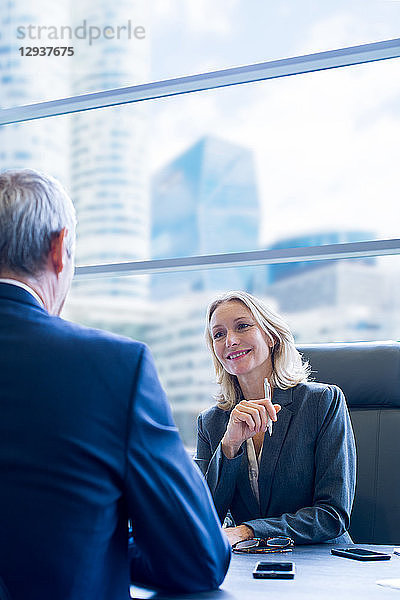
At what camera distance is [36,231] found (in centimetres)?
114

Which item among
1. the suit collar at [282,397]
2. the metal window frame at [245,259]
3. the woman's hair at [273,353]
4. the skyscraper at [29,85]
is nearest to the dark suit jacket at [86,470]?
the suit collar at [282,397]

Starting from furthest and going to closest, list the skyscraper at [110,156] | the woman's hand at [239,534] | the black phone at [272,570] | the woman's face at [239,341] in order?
1. the skyscraper at [110,156]
2. the woman's face at [239,341]
3. the woman's hand at [239,534]
4. the black phone at [272,570]

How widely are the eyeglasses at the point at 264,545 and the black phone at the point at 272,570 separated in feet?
0.50

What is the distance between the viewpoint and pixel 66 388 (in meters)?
1.04

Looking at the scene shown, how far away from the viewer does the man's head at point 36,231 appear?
1134mm

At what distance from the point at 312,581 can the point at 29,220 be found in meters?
0.79

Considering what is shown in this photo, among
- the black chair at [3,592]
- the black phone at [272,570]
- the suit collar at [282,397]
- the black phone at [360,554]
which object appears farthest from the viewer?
the suit collar at [282,397]

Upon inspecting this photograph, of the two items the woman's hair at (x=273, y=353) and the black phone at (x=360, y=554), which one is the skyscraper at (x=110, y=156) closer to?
the woman's hair at (x=273, y=353)

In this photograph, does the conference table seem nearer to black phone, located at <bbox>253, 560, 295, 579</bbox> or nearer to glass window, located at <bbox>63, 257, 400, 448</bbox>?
black phone, located at <bbox>253, 560, 295, 579</bbox>

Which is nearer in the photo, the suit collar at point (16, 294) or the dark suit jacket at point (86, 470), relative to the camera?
the dark suit jacket at point (86, 470)

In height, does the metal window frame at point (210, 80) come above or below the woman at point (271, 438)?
above

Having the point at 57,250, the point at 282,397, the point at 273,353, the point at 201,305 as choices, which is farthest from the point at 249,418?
the point at 201,305

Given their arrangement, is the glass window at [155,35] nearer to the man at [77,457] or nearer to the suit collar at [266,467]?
the suit collar at [266,467]

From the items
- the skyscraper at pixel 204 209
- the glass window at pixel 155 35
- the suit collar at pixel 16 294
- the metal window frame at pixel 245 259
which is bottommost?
the suit collar at pixel 16 294
